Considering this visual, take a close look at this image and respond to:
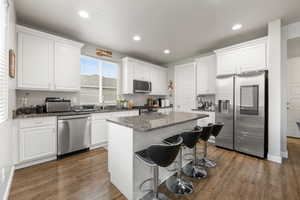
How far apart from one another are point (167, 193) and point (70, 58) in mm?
3419

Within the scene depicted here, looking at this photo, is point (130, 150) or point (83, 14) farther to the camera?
point (83, 14)

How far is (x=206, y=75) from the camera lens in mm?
4152

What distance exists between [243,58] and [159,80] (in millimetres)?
2972

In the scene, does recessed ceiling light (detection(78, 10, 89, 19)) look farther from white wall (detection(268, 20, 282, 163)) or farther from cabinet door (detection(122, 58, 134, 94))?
white wall (detection(268, 20, 282, 163))

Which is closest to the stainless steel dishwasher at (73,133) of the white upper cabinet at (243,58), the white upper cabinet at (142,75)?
the white upper cabinet at (142,75)

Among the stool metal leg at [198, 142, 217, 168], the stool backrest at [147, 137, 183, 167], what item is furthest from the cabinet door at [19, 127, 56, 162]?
the stool metal leg at [198, 142, 217, 168]

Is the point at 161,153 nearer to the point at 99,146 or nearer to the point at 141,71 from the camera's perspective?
the point at 99,146

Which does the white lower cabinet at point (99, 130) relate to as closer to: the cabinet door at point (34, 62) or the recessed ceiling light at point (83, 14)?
the cabinet door at point (34, 62)

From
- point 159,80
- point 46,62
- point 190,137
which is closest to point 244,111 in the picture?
point 190,137

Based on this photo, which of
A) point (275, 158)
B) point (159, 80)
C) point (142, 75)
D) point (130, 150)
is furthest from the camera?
point (159, 80)

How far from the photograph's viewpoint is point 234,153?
302 centimetres

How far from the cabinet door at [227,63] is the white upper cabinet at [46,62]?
375cm

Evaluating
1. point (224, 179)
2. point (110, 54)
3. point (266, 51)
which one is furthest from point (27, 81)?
point (266, 51)

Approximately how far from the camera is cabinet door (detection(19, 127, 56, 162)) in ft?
7.50
